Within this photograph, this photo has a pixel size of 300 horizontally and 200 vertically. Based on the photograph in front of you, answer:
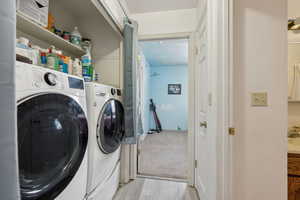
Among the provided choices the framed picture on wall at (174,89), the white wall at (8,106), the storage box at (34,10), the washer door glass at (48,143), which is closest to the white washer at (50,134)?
the washer door glass at (48,143)

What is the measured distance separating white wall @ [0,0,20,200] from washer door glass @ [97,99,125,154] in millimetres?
825

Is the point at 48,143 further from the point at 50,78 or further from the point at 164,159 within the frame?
the point at 164,159

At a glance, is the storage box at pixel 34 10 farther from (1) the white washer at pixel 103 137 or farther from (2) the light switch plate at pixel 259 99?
(2) the light switch plate at pixel 259 99

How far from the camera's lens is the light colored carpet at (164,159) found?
84.3 inches

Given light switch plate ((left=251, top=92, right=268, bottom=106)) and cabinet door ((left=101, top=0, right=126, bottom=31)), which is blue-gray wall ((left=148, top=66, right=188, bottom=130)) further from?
light switch plate ((left=251, top=92, right=268, bottom=106))

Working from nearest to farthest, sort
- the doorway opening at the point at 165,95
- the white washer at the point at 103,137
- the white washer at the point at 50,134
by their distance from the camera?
the white washer at the point at 50,134
the white washer at the point at 103,137
the doorway opening at the point at 165,95

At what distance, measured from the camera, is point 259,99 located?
3.37 feet

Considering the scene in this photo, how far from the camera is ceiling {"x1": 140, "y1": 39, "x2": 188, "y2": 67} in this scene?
3.33m

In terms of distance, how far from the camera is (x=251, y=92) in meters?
1.04

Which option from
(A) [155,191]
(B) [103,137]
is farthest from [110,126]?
(A) [155,191]

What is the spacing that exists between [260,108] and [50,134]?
1368mm

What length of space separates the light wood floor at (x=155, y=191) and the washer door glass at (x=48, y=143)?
100 centimetres

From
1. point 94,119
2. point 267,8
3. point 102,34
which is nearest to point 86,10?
point 102,34

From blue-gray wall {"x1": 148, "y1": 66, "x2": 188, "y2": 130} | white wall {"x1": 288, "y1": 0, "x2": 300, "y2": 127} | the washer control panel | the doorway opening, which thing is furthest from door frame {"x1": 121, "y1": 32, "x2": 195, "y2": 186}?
blue-gray wall {"x1": 148, "y1": 66, "x2": 188, "y2": 130}
